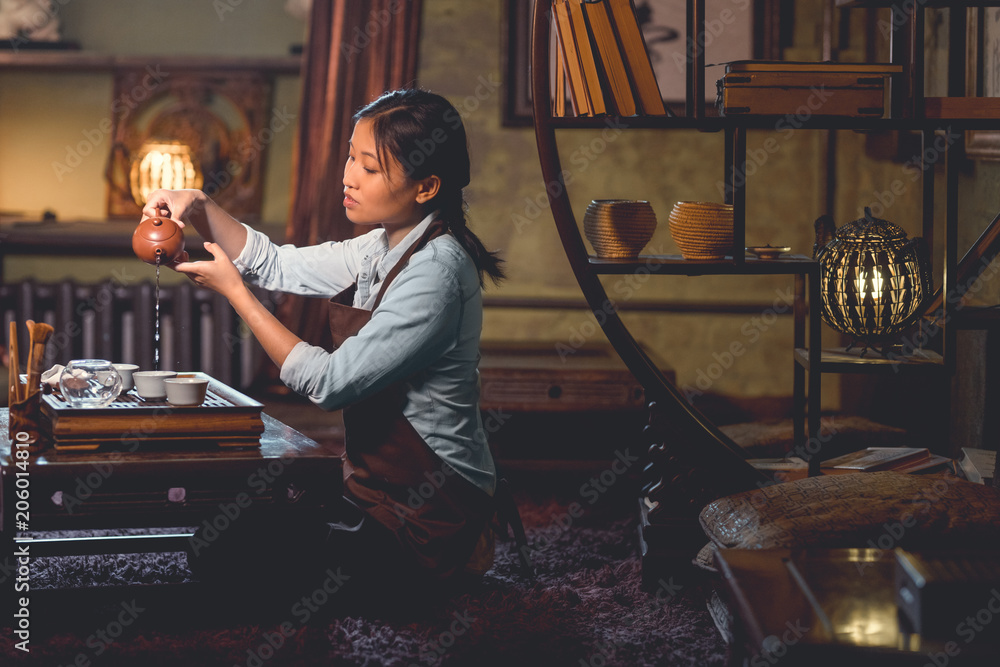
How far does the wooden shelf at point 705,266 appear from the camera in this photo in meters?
2.60

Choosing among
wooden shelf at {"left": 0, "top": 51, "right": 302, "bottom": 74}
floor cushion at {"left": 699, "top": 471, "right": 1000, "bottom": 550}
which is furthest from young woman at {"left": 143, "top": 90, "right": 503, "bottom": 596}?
wooden shelf at {"left": 0, "top": 51, "right": 302, "bottom": 74}

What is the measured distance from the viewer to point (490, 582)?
2584 millimetres

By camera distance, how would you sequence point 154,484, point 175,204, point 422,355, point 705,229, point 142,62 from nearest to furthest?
A: point 154,484
point 422,355
point 175,204
point 705,229
point 142,62

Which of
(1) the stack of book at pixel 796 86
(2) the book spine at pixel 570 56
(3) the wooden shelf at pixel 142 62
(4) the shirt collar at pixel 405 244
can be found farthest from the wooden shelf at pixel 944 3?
(3) the wooden shelf at pixel 142 62

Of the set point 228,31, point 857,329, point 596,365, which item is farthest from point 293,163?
point 857,329

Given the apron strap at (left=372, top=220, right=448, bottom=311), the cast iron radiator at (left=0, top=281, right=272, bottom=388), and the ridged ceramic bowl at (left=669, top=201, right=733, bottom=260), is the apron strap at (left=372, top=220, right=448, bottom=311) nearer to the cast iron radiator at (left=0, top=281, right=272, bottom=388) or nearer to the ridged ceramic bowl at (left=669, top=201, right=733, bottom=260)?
the ridged ceramic bowl at (left=669, top=201, right=733, bottom=260)

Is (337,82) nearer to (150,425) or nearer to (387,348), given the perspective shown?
(387,348)

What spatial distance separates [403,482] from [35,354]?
29.3 inches

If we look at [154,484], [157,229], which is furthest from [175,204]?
[154,484]

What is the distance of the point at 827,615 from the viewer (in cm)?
151

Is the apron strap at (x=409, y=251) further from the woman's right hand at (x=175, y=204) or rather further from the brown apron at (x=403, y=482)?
the woman's right hand at (x=175, y=204)

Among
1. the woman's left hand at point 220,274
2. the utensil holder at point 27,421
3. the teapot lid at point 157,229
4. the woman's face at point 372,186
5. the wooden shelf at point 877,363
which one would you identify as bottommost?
the utensil holder at point 27,421

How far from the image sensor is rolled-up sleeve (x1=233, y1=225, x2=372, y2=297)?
8.69 ft

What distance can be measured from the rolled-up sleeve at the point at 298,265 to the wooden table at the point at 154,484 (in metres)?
0.71
